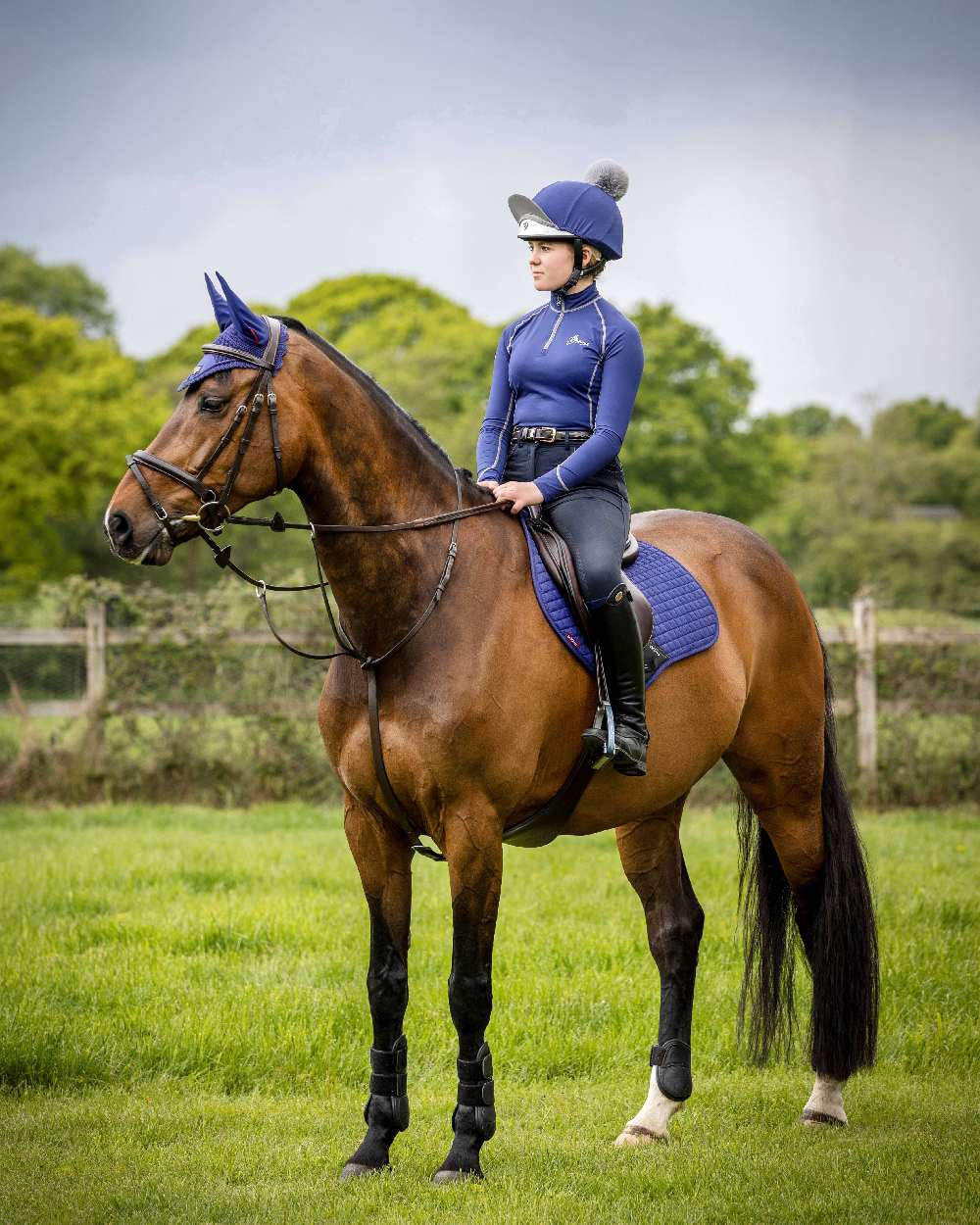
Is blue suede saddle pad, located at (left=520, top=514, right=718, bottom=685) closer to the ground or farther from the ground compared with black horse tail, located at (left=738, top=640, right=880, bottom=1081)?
farther from the ground

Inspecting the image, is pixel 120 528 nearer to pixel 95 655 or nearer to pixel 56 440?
pixel 95 655

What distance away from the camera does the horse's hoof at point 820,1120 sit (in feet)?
Result: 17.8

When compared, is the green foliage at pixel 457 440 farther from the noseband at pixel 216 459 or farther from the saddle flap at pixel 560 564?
the noseband at pixel 216 459

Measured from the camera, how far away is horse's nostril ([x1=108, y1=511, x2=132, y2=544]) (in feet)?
12.7

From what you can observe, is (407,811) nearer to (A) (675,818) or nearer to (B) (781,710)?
(A) (675,818)

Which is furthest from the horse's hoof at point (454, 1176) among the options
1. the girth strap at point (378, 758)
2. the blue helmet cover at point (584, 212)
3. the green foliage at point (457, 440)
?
the green foliage at point (457, 440)

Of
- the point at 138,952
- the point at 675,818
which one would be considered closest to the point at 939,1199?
the point at 675,818

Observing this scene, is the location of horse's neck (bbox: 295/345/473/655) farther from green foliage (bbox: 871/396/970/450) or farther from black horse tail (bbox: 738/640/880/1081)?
green foliage (bbox: 871/396/970/450)

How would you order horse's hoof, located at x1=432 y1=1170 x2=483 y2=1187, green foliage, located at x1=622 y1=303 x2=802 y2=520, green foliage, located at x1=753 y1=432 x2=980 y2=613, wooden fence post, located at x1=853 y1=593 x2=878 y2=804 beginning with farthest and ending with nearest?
1. green foliage, located at x1=622 y1=303 x2=802 y2=520
2. green foliage, located at x1=753 y1=432 x2=980 y2=613
3. wooden fence post, located at x1=853 y1=593 x2=878 y2=804
4. horse's hoof, located at x1=432 y1=1170 x2=483 y2=1187

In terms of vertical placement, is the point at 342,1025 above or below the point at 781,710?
below

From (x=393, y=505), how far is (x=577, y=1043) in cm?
313

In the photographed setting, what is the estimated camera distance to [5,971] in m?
6.71

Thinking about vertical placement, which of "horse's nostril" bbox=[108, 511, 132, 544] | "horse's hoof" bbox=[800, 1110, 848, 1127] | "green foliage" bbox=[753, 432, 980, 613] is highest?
"green foliage" bbox=[753, 432, 980, 613]

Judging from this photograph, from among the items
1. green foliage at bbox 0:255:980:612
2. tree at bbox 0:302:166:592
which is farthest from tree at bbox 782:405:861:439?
tree at bbox 0:302:166:592
